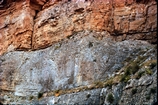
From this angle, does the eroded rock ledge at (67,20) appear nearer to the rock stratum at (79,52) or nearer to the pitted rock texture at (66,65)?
the rock stratum at (79,52)

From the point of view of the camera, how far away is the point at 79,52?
28.8 metres

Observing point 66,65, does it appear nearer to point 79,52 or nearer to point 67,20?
point 79,52

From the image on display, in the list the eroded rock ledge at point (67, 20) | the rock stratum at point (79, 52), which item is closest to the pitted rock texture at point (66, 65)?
the rock stratum at point (79, 52)

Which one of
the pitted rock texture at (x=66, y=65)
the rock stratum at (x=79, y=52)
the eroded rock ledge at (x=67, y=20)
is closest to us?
the rock stratum at (x=79, y=52)

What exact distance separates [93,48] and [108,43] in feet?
4.77

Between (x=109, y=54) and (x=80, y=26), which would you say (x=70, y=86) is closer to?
(x=109, y=54)

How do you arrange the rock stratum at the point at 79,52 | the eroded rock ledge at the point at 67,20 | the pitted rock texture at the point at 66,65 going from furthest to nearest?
the eroded rock ledge at the point at 67,20 < the pitted rock texture at the point at 66,65 < the rock stratum at the point at 79,52

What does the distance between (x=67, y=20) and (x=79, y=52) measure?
199 inches

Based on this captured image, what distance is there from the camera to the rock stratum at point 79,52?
23828 mm

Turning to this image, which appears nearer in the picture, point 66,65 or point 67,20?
point 66,65

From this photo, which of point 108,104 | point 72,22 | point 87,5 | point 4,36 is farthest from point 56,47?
point 108,104

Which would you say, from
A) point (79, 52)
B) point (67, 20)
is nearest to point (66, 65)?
point (79, 52)

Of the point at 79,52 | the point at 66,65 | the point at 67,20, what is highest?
the point at 67,20

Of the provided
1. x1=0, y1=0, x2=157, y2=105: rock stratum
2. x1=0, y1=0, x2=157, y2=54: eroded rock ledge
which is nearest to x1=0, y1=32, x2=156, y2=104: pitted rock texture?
x1=0, y1=0, x2=157, y2=105: rock stratum
